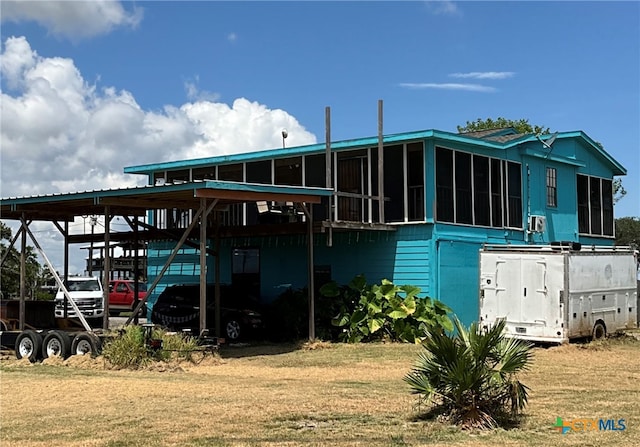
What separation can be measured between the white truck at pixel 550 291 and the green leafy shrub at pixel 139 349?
6918 mm

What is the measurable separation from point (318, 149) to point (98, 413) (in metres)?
13.8

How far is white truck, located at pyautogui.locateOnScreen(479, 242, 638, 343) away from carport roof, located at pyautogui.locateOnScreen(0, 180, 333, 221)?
14.3ft

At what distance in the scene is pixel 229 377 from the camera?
14.2m

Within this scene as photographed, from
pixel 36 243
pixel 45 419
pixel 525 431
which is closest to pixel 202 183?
pixel 36 243

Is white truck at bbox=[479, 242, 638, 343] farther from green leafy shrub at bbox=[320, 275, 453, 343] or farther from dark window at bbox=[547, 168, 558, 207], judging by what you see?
dark window at bbox=[547, 168, 558, 207]

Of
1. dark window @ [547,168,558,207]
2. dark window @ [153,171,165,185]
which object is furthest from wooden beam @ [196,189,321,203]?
dark window @ [153,171,165,185]

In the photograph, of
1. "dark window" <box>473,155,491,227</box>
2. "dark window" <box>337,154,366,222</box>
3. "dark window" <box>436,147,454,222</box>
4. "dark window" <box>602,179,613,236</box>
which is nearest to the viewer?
"dark window" <box>436,147,454,222</box>

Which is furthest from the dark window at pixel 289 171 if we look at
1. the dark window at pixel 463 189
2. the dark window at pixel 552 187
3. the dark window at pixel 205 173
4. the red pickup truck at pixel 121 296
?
the red pickup truck at pixel 121 296

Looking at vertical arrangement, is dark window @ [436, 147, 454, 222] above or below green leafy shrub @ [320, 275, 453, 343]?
above

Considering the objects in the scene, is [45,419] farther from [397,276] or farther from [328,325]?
[397,276]

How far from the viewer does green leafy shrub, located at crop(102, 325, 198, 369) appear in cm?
1537

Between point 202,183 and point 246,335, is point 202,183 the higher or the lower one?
the higher one

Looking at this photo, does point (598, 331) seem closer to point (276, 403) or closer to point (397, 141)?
point (397, 141)

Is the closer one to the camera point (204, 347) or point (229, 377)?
point (229, 377)
